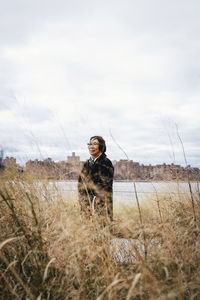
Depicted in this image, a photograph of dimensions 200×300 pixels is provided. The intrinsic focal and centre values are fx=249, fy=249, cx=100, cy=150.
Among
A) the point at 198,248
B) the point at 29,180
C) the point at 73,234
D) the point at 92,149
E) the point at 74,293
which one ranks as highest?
the point at 92,149

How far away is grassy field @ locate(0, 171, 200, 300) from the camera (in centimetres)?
136

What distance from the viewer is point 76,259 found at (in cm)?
156

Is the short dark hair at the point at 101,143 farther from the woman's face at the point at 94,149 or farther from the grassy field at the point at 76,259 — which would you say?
the grassy field at the point at 76,259

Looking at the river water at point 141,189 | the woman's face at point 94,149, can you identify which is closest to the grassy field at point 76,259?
the river water at point 141,189

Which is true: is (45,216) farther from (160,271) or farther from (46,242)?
(160,271)

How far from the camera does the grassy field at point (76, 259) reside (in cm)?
136

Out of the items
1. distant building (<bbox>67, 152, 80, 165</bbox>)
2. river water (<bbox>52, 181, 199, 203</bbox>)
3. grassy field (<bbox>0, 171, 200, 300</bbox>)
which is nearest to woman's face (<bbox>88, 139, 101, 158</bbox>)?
river water (<bbox>52, 181, 199, 203</bbox>)

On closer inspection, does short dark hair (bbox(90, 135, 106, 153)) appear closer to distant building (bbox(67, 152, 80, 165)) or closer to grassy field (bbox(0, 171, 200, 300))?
distant building (bbox(67, 152, 80, 165))

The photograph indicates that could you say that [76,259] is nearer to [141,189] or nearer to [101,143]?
[141,189]

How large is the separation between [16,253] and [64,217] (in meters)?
0.39

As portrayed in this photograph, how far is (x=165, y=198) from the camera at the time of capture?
2902 millimetres

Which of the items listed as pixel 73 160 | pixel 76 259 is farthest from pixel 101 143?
pixel 76 259

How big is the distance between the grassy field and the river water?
280 millimetres

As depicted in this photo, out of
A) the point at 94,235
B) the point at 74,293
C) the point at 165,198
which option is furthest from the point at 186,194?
the point at 74,293
